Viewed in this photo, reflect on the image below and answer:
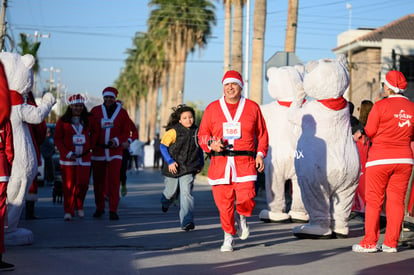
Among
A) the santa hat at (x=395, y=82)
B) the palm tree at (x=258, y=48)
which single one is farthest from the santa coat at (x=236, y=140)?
the palm tree at (x=258, y=48)

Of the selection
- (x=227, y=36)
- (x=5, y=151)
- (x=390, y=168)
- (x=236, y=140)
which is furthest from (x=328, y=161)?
A: (x=227, y=36)

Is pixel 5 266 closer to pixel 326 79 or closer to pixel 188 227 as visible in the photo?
pixel 188 227

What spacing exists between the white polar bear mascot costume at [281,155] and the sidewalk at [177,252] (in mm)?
359

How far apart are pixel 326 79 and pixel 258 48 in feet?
52.8

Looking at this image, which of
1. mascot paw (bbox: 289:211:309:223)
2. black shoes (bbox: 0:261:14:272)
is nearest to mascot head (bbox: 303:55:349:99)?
mascot paw (bbox: 289:211:309:223)

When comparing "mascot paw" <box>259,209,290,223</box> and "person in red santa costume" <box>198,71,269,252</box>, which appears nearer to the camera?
"person in red santa costume" <box>198,71,269,252</box>

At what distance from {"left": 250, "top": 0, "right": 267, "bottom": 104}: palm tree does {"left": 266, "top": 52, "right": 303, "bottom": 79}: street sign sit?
24.4 ft

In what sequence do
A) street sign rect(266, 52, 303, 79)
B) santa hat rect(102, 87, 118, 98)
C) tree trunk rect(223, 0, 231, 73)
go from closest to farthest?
santa hat rect(102, 87, 118, 98), street sign rect(266, 52, 303, 79), tree trunk rect(223, 0, 231, 73)

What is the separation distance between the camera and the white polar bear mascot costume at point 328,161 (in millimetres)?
10320

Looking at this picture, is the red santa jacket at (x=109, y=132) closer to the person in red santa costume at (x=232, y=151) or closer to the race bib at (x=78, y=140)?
the race bib at (x=78, y=140)

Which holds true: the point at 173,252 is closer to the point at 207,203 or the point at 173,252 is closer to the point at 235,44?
the point at 207,203

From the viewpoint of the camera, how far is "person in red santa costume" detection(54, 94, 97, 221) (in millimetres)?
13352

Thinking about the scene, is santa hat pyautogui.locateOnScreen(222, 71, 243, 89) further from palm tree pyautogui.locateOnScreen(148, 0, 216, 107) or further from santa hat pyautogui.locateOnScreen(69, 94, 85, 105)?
palm tree pyautogui.locateOnScreen(148, 0, 216, 107)

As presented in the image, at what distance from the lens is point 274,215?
12.8 meters
